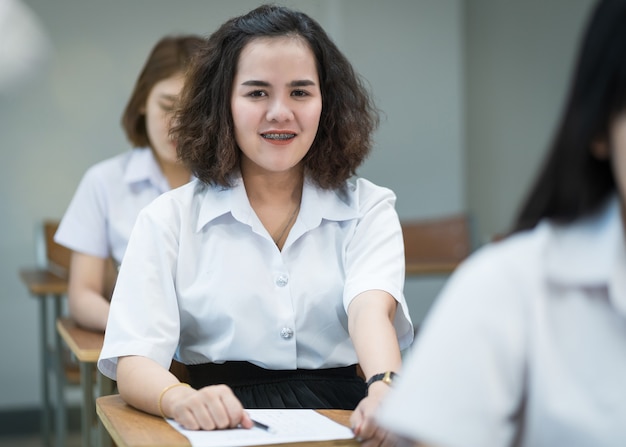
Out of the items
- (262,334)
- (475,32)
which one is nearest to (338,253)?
(262,334)

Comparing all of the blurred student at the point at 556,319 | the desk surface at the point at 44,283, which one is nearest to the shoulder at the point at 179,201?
the blurred student at the point at 556,319

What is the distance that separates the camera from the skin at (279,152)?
5.39 feet

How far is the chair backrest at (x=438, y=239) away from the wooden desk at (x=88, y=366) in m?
1.79

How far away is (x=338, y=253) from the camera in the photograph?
75.5 inches

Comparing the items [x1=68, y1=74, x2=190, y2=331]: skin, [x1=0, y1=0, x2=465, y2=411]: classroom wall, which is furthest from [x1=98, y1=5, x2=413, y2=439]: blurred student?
[x1=0, y1=0, x2=465, y2=411]: classroom wall

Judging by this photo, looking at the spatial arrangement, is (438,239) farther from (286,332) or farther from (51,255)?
(286,332)

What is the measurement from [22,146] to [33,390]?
3.92 feet

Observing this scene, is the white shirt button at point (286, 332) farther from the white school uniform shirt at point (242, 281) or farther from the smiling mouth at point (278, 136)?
the smiling mouth at point (278, 136)

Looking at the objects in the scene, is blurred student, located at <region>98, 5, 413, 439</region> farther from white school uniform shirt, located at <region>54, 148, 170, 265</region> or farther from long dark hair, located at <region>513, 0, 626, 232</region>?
white school uniform shirt, located at <region>54, 148, 170, 265</region>

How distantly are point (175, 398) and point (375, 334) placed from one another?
1.28ft

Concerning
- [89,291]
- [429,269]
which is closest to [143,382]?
[89,291]

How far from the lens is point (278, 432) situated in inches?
53.6

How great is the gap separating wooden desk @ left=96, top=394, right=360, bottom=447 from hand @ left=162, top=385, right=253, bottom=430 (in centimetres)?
3

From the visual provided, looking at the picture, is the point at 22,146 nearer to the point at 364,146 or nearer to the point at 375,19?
the point at 375,19
